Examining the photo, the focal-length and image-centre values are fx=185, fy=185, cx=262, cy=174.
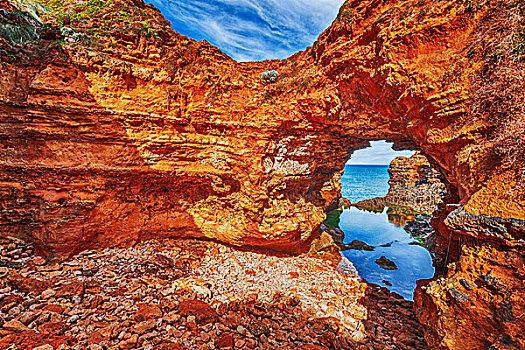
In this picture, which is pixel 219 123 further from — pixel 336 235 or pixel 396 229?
pixel 396 229

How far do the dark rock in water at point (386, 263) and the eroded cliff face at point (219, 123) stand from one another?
3.13 metres

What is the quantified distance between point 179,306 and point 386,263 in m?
9.86

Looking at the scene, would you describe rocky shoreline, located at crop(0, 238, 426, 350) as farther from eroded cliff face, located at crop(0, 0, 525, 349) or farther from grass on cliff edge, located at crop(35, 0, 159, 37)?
grass on cliff edge, located at crop(35, 0, 159, 37)

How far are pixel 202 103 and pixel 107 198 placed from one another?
5.04 metres

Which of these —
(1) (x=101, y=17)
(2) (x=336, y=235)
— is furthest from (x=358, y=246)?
(1) (x=101, y=17)

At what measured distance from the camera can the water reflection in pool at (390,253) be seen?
27.0 feet

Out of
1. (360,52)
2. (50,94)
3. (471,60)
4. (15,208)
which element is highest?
(360,52)

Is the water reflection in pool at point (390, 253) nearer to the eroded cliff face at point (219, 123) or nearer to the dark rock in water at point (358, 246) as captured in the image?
the dark rock in water at point (358, 246)

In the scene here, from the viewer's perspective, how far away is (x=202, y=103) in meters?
7.71

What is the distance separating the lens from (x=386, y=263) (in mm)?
9586

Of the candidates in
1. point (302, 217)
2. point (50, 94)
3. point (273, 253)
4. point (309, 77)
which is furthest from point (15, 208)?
point (309, 77)

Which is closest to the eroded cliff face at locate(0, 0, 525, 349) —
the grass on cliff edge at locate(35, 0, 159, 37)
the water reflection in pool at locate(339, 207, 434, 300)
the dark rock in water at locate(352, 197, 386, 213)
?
the grass on cliff edge at locate(35, 0, 159, 37)

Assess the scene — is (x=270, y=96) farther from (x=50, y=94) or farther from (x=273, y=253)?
(x=50, y=94)

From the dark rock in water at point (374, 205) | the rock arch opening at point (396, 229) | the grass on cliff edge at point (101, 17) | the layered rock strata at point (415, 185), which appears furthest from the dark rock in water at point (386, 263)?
the grass on cliff edge at point (101, 17)
